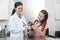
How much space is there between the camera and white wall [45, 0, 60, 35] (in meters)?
3.23

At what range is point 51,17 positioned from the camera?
330 cm

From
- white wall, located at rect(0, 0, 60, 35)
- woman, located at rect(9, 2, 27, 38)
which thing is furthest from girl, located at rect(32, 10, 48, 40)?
white wall, located at rect(0, 0, 60, 35)

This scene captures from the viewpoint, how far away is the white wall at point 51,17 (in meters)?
3.23

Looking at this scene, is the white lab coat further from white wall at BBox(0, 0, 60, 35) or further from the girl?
white wall at BBox(0, 0, 60, 35)

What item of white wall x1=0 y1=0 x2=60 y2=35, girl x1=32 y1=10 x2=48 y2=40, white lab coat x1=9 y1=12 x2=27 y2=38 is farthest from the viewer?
white wall x1=0 y1=0 x2=60 y2=35

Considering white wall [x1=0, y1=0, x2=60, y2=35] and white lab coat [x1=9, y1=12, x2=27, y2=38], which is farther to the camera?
white wall [x1=0, y1=0, x2=60, y2=35]

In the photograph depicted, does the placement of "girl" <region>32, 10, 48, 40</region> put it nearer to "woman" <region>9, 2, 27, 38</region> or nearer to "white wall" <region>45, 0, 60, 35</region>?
"woman" <region>9, 2, 27, 38</region>

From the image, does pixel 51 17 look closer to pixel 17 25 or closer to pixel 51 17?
pixel 51 17

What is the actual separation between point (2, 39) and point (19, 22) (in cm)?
54

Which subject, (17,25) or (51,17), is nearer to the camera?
(17,25)

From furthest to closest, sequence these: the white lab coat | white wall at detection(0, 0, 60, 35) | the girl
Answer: white wall at detection(0, 0, 60, 35), the white lab coat, the girl

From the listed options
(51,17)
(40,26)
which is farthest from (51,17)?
(40,26)

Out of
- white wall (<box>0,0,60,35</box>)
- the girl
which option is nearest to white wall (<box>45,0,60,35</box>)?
white wall (<box>0,0,60,35</box>)

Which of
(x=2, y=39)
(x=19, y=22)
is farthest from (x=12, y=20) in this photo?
(x=2, y=39)
